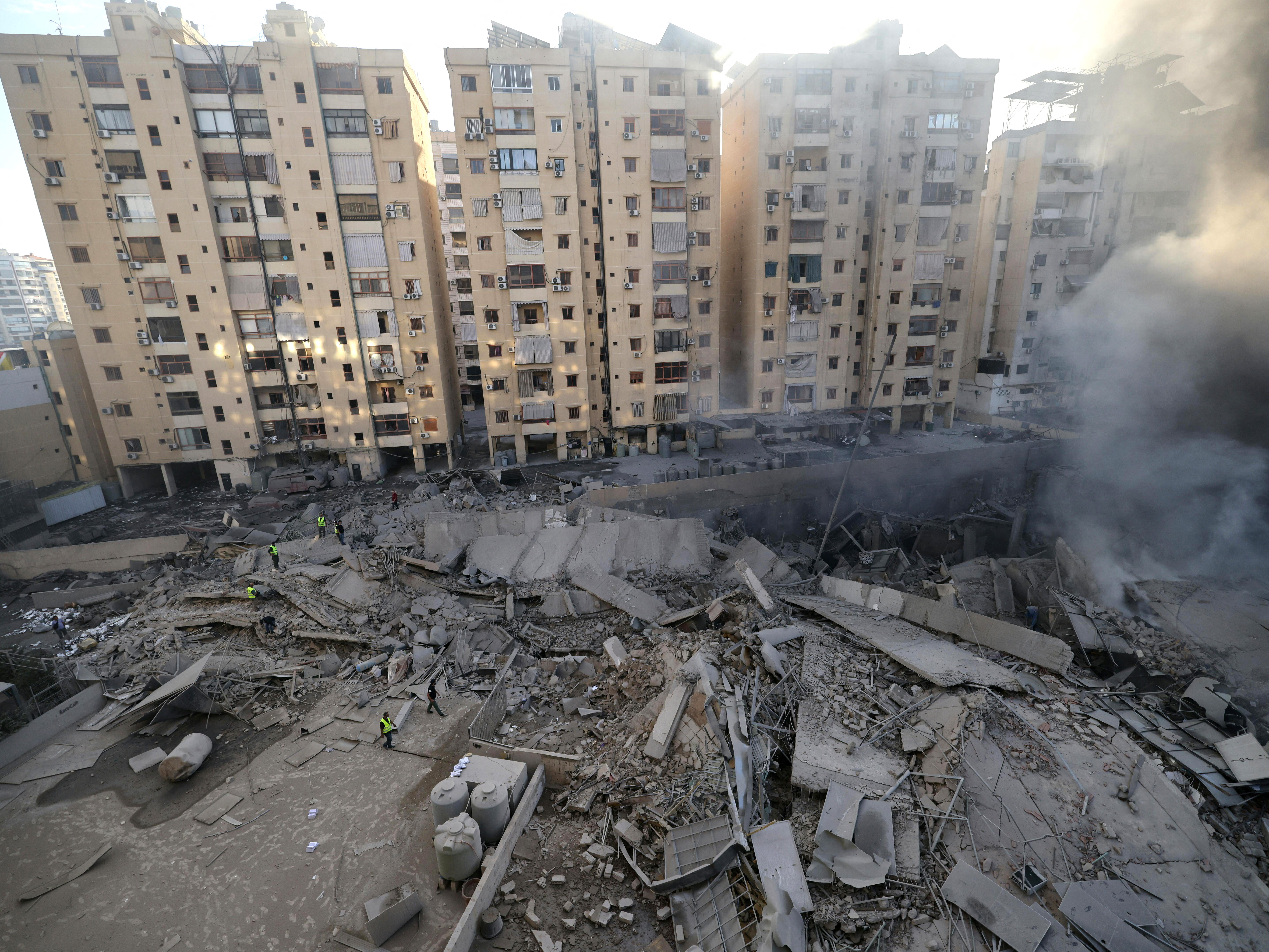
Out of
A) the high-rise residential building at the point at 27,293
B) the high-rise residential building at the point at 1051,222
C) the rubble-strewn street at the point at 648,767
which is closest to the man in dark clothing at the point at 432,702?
the rubble-strewn street at the point at 648,767

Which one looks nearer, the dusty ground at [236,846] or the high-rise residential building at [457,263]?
the dusty ground at [236,846]

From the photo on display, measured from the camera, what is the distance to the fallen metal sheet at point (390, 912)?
8164mm

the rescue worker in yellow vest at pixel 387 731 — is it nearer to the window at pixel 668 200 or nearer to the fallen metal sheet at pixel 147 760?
the fallen metal sheet at pixel 147 760

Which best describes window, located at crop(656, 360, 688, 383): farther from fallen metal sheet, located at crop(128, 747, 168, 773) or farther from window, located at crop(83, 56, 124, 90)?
window, located at crop(83, 56, 124, 90)

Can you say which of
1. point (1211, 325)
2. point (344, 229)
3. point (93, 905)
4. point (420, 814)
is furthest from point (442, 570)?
point (1211, 325)

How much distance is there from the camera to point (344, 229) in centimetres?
2850

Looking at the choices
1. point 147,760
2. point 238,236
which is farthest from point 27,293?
point 147,760

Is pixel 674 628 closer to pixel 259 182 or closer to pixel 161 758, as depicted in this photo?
pixel 161 758

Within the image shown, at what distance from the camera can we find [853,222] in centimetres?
3184

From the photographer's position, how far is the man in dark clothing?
12875 mm

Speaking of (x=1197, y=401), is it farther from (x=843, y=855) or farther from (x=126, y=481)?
(x=126, y=481)

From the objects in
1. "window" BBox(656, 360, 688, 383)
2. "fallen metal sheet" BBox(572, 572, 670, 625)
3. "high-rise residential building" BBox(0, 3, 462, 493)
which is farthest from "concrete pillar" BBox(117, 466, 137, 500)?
"window" BBox(656, 360, 688, 383)

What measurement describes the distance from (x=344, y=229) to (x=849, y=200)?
27154mm

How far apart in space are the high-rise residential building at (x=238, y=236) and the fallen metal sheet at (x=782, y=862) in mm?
28152
